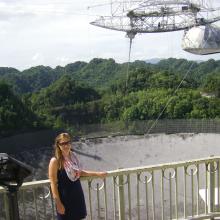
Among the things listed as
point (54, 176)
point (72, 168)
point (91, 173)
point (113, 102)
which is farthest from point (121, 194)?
point (113, 102)

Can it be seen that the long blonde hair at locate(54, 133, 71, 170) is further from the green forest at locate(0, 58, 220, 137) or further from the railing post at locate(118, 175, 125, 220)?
the green forest at locate(0, 58, 220, 137)

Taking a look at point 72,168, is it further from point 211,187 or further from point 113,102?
point 113,102

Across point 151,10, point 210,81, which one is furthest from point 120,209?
point 210,81

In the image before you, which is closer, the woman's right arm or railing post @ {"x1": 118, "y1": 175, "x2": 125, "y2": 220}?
the woman's right arm

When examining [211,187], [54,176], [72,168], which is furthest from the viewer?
[211,187]

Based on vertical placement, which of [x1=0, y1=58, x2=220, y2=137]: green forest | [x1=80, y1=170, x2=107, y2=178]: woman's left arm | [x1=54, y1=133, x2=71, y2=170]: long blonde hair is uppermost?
[x1=54, y1=133, x2=71, y2=170]: long blonde hair

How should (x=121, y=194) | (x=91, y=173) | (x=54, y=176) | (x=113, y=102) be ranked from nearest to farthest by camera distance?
(x=54, y=176), (x=91, y=173), (x=121, y=194), (x=113, y=102)

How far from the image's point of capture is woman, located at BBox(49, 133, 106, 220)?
4348mm

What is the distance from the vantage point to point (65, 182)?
4430 mm

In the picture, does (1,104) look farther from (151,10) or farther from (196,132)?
(151,10)

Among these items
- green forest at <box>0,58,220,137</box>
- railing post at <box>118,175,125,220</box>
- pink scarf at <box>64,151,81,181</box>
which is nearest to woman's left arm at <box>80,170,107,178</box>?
pink scarf at <box>64,151,81,181</box>

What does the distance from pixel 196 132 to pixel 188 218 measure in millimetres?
16014

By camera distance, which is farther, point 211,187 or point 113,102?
point 113,102

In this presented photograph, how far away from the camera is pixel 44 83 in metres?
69.9
